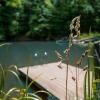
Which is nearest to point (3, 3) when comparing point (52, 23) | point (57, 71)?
point (52, 23)

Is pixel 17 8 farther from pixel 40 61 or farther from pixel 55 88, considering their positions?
pixel 55 88

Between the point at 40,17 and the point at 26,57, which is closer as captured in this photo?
the point at 26,57

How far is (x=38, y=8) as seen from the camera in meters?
25.4

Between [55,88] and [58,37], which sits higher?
[55,88]

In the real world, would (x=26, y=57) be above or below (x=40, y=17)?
below

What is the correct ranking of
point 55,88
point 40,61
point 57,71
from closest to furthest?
point 55,88 < point 57,71 < point 40,61

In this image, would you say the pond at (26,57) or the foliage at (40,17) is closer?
the pond at (26,57)

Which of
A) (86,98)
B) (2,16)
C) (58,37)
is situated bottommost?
(58,37)

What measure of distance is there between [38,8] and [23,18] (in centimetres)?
136

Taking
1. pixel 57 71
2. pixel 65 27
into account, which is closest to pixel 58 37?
pixel 65 27

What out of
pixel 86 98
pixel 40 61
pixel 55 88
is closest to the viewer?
pixel 86 98

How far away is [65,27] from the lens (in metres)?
25.5

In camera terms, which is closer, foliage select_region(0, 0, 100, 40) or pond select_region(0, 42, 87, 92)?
pond select_region(0, 42, 87, 92)

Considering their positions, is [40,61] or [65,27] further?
[65,27]
